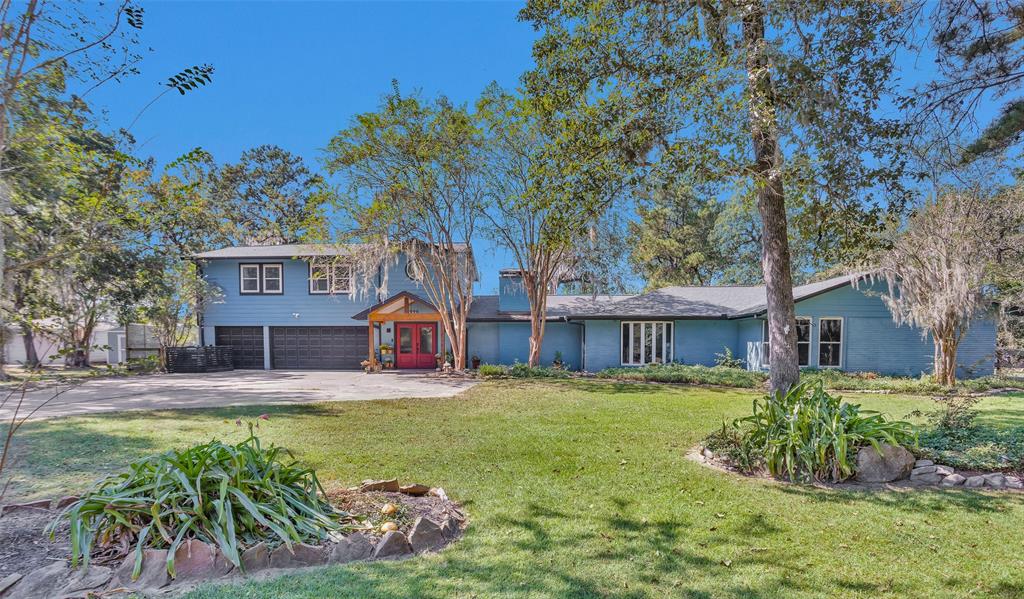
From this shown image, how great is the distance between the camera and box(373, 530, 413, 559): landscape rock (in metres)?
3.22

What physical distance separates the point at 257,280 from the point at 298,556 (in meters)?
18.6

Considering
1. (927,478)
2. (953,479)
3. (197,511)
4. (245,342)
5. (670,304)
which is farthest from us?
(245,342)

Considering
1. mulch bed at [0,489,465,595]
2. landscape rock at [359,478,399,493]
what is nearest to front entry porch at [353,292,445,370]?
landscape rock at [359,478,399,493]

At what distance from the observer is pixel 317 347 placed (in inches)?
760

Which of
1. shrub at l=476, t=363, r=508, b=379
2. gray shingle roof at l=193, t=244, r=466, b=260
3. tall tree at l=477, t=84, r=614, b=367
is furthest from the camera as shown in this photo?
gray shingle roof at l=193, t=244, r=466, b=260

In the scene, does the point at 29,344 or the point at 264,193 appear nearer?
the point at 29,344

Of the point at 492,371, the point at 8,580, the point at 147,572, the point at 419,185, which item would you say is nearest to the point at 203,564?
the point at 147,572

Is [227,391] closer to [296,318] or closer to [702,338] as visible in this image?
[296,318]

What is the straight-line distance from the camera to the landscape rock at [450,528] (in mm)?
3533

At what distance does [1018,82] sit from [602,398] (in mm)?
8230

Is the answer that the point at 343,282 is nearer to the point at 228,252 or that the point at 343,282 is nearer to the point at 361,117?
the point at 228,252

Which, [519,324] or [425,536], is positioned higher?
[519,324]

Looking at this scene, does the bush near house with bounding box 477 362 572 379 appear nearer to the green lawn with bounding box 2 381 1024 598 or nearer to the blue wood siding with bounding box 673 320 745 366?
the blue wood siding with bounding box 673 320 745 366

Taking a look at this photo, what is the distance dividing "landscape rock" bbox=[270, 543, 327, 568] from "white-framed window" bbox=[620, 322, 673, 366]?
15286 mm
